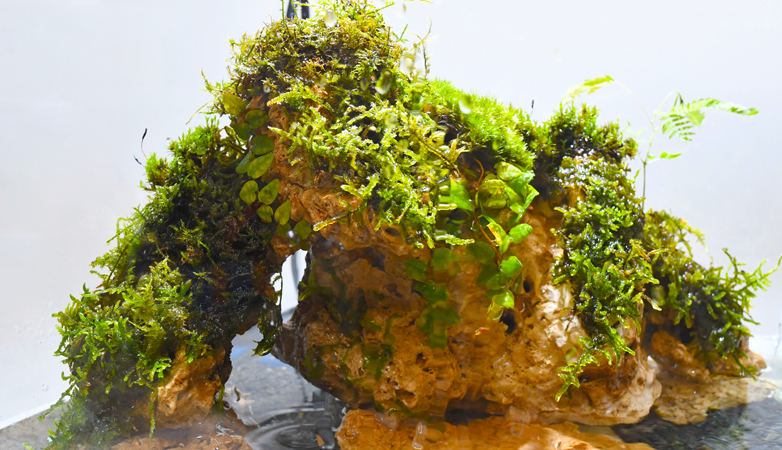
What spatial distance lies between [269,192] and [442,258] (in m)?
0.61

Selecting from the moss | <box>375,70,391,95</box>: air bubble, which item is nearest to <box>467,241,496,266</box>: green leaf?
the moss

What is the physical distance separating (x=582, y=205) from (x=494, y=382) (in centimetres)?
73

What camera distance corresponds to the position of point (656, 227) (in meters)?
2.13

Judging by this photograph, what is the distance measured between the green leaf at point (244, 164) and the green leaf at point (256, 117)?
11cm

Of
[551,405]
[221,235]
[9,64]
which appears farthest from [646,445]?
[9,64]

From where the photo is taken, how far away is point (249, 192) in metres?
1.57

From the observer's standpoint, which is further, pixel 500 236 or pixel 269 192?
pixel 269 192

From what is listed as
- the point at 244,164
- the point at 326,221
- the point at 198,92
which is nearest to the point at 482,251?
the point at 326,221

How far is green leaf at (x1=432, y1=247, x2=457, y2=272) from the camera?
4.75 feet

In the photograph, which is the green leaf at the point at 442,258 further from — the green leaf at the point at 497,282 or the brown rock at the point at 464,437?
the brown rock at the point at 464,437

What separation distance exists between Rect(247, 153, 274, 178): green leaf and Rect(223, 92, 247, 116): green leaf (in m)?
0.19

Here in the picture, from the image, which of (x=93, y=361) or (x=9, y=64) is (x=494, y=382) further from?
(x=9, y=64)

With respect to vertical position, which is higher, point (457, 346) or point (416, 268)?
point (416, 268)

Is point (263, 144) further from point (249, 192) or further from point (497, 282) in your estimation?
point (497, 282)
